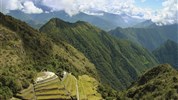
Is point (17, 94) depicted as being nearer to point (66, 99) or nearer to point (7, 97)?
point (7, 97)

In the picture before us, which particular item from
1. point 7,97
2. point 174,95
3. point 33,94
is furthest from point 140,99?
point 7,97

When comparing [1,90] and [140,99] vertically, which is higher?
[1,90]

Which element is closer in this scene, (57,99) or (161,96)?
(161,96)

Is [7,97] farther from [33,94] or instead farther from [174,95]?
[174,95]

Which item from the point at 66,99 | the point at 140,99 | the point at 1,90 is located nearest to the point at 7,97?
the point at 1,90

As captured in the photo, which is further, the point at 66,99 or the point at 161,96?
the point at 66,99

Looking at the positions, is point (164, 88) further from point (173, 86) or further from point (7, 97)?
point (7, 97)

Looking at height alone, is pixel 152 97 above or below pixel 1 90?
below
